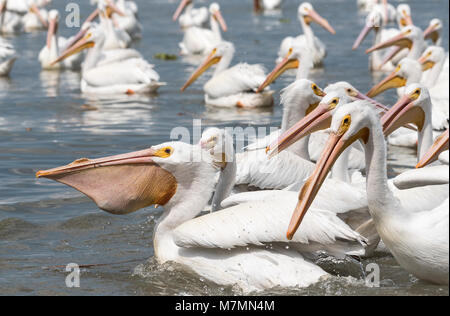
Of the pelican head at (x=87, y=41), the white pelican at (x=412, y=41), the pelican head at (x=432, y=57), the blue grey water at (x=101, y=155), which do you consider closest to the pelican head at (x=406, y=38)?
the white pelican at (x=412, y=41)

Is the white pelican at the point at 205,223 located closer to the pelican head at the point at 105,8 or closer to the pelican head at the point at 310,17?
the pelican head at the point at 310,17

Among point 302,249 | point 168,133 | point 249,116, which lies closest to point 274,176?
point 302,249

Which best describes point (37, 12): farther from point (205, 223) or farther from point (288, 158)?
point (205, 223)

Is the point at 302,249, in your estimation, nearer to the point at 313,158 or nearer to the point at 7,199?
the point at 313,158

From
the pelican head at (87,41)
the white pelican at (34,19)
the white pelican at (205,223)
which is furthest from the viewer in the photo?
the white pelican at (34,19)

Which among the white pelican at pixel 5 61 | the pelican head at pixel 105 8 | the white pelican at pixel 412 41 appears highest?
the white pelican at pixel 412 41

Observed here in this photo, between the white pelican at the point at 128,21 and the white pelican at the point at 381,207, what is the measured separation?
11.8 metres

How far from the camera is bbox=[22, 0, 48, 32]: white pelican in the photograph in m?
17.8

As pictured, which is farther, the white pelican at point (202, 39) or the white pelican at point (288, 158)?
the white pelican at point (202, 39)

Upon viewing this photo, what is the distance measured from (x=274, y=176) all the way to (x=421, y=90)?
1082 millimetres

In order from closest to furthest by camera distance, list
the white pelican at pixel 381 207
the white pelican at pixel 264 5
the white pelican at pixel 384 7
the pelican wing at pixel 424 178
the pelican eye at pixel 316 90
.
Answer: the white pelican at pixel 381 207 → the pelican wing at pixel 424 178 → the pelican eye at pixel 316 90 → the white pelican at pixel 384 7 → the white pelican at pixel 264 5

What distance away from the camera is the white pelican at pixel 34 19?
58.3 ft

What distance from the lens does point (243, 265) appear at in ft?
14.4

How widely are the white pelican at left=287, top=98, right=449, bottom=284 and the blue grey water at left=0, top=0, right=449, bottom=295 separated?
8.7 inches
